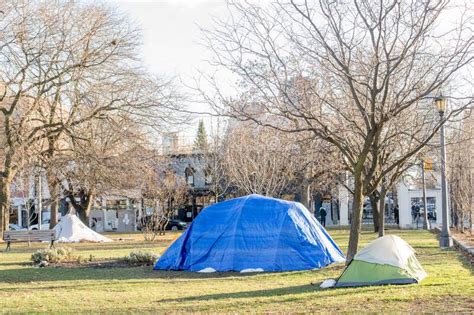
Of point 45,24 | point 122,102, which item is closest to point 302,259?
point 122,102

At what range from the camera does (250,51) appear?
624 inches

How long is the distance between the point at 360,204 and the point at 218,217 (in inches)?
178

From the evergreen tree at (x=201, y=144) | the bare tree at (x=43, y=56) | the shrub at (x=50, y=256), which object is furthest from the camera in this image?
the evergreen tree at (x=201, y=144)

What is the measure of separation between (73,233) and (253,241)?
18870mm

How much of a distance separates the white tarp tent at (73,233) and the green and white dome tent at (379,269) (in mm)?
23735

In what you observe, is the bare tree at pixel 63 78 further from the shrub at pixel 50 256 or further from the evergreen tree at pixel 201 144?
the evergreen tree at pixel 201 144

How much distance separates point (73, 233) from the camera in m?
34.9

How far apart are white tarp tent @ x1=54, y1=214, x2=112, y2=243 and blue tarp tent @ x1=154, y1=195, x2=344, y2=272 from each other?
1677cm

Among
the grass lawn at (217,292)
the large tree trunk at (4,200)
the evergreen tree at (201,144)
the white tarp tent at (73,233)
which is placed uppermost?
the evergreen tree at (201,144)

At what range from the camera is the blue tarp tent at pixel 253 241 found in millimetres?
18109

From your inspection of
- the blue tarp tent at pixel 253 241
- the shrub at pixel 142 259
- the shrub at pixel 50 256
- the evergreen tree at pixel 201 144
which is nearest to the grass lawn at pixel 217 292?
the blue tarp tent at pixel 253 241

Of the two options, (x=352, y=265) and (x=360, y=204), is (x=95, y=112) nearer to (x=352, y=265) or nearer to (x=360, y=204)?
(x=360, y=204)

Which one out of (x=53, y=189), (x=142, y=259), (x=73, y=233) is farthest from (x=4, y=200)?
(x=142, y=259)

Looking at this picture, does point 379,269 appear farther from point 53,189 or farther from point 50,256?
point 53,189
